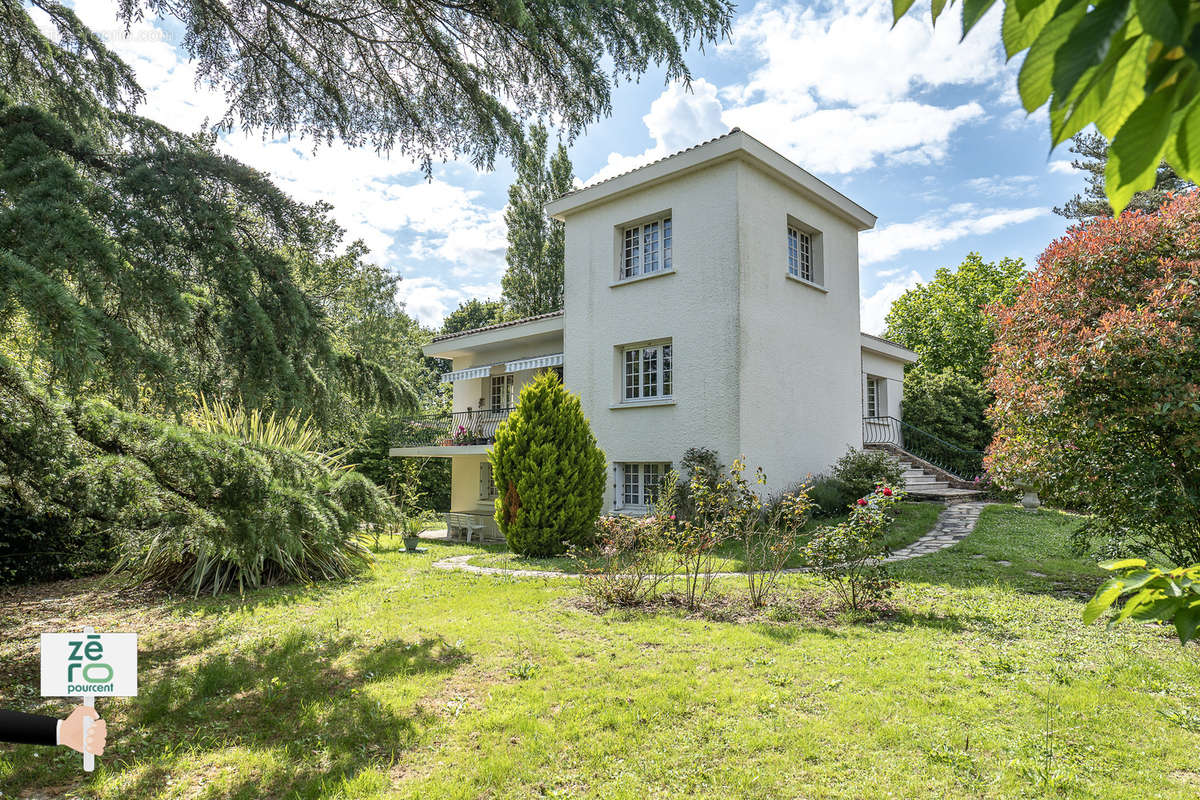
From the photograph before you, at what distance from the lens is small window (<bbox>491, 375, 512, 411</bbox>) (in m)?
23.0

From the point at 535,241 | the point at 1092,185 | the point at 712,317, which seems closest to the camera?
the point at 712,317

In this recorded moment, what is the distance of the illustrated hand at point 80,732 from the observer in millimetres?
1439

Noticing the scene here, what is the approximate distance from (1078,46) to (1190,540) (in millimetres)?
9317

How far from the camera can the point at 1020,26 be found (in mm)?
1113

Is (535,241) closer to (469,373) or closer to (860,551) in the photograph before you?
(469,373)

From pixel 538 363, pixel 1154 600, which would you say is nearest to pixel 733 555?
pixel 538 363

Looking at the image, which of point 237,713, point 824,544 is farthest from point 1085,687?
point 237,713

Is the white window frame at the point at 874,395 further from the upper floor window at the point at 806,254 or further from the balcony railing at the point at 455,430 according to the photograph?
the balcony railing at the point at 455,430

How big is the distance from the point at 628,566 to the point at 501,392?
14.8 m

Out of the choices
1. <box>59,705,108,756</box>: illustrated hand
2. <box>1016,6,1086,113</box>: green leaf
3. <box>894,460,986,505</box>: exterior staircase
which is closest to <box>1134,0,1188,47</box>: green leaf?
<box>1016,6,1086,113</box>: green leaf

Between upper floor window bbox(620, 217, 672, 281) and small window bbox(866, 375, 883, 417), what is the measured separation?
34.7ft

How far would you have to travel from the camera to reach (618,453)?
17.2m

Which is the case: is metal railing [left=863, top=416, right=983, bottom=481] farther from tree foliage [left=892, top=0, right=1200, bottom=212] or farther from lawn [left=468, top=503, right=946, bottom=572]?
tree foliage [left=892, top=0, right=1200, bottom=212]

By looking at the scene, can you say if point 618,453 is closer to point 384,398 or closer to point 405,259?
point 384,398
